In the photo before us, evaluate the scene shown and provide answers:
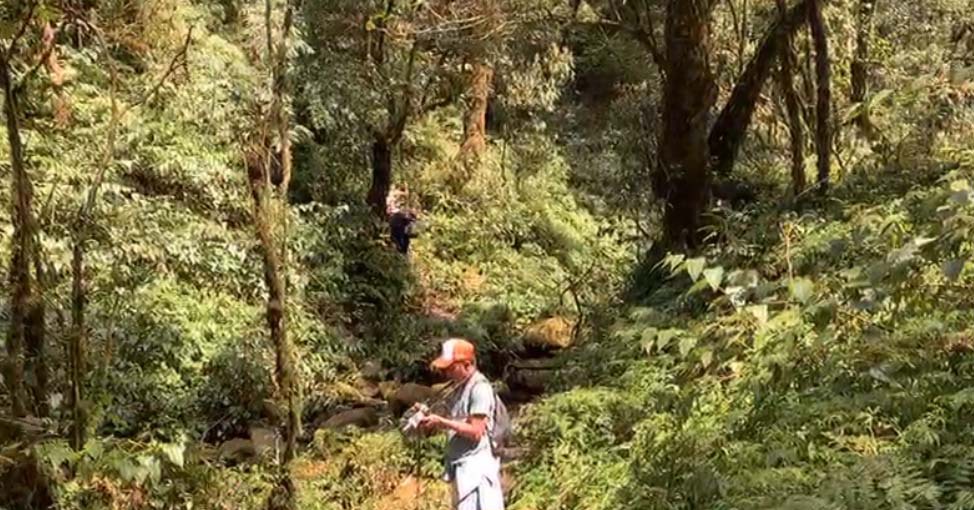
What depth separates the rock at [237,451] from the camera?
27.5ft

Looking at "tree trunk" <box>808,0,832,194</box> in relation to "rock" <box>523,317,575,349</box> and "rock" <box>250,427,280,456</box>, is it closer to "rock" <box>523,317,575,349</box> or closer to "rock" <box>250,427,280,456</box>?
"rock" <box>523,317,575,349</box>

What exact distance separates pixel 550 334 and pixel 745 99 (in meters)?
3.43

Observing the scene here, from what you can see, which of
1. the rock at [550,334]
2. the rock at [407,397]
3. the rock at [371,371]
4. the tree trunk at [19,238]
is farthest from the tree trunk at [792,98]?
the tree trunk at [19,238]

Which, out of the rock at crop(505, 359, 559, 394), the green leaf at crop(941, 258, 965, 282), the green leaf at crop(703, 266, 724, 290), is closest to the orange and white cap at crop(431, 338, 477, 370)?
the green leaf at crop(703, 266, 724, 290)

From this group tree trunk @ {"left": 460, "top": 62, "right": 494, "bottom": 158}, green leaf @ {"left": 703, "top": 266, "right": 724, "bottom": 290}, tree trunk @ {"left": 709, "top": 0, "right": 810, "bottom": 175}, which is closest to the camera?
green leaf @ {"left": 703, "top": 266, "right": 724, "bottom": 290}

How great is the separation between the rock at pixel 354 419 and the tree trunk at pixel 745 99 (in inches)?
183

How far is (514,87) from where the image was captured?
1808cm

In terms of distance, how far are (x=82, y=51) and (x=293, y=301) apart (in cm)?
477

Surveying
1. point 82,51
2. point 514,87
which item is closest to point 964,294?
point 82,51

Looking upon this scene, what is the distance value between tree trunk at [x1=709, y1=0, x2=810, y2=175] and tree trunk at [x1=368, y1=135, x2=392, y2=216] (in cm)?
496

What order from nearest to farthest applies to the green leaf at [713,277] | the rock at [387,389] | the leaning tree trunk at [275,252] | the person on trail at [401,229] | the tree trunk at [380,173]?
the green leaf at [713,277] → the leaning tree trunk at [275,252] → the rock at [387,389] → the person on trail at [401,229] → the tree trunk at [380,173]

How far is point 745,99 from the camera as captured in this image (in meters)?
11.1

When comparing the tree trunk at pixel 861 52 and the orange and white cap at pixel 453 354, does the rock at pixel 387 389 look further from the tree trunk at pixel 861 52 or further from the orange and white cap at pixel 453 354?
the tree trunk at pixel 861 52

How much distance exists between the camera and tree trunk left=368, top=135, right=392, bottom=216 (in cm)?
1428
